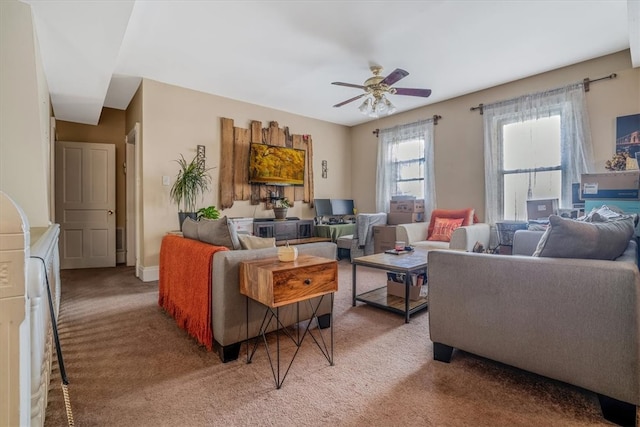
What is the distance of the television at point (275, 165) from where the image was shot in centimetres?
501

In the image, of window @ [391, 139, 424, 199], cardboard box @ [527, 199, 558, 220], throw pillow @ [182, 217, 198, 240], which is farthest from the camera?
window @ [391, 139, 424, 199]

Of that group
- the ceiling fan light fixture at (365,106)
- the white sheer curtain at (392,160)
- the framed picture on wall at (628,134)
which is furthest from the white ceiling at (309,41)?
the white sheer curtain at (392,160)

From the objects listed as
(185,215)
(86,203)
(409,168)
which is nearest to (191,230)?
(185,215)

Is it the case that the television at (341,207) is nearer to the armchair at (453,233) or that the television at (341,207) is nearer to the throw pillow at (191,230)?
the armchair at (453,233)

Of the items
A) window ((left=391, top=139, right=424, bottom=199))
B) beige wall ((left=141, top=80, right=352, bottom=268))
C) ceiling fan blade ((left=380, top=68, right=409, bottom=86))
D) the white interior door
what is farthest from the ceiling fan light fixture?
the white interior door

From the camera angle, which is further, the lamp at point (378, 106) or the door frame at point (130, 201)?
the door frame at point (130, 201)

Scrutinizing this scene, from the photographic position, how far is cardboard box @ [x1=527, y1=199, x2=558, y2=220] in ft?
12.2

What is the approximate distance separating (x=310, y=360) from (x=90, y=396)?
121 cm

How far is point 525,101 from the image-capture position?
4.07m

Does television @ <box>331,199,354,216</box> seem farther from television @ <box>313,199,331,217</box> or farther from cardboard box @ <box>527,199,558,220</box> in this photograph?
cardboard box @ <box>527,199,558,220</box>

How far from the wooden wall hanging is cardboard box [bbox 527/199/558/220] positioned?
11.8 feet

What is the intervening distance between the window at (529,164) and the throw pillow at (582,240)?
2664 millimetres

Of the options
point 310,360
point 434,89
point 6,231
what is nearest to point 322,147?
point 434,89

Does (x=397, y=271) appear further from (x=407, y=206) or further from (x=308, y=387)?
(x=407, y=206)
